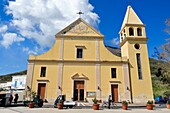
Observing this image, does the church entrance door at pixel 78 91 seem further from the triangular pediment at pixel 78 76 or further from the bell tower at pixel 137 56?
the bell tower at pixel 137 56

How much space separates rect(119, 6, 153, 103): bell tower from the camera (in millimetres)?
23781

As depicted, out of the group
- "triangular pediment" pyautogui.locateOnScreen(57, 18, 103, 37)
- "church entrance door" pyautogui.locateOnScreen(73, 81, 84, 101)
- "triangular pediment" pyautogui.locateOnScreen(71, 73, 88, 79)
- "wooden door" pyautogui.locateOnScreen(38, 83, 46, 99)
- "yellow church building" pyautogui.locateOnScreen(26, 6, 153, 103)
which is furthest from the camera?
"triangular pediment" pyautogui.locateOnScreen(57, 18, 103, 37)

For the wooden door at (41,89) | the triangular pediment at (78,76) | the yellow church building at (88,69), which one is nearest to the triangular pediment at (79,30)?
the yellow church building at (88,69)

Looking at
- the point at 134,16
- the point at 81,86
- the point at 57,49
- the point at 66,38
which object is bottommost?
the point at 81,86

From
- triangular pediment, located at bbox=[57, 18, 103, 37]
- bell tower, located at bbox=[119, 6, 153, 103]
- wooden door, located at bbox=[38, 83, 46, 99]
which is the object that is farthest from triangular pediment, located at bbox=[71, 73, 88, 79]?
bell tower, located at bbox=[119, 6, 153, 103]

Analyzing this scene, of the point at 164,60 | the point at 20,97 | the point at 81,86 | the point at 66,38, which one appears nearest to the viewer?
the point at 164,60

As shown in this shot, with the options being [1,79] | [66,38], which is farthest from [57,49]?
[1,79]

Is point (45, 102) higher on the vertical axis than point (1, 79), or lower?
lower

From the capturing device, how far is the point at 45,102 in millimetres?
22266

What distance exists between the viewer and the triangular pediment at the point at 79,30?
26.2 metres

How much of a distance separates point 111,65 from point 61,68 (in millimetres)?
7520

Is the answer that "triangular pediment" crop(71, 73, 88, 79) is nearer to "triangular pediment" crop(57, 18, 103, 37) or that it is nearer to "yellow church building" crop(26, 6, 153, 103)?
"yellow church building" crop(26, 6, 153, 103)

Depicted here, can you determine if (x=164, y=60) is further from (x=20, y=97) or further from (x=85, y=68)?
(x=20, y=97)

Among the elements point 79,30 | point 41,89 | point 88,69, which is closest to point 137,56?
point 88,69
